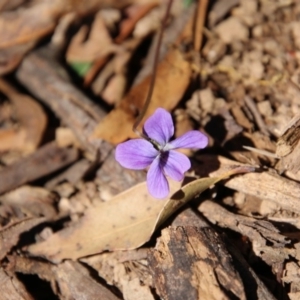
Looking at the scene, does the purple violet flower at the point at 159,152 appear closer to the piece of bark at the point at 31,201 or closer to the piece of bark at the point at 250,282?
the piece of bark at the point at 250,282

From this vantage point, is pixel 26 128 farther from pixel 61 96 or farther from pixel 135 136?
pixel 135 136

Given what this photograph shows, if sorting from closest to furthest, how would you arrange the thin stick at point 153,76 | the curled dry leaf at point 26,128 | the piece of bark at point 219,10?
the thin stick at point 153,76 → the curled dry leaf at point 26,128 → the piece of bark at point 219,10

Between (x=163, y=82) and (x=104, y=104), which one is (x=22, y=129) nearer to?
(x=104, y=104)

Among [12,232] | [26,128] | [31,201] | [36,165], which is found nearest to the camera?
[12,232]

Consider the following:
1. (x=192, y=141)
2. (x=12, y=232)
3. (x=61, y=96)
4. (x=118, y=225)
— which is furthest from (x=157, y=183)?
(x=61, y=96)

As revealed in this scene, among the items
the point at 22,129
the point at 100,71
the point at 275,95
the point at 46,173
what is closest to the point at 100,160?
the point at 46,173

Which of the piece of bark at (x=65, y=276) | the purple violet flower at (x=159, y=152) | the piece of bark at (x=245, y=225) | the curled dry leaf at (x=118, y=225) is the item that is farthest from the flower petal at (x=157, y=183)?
the piece of bark at (x=65, y=276)
